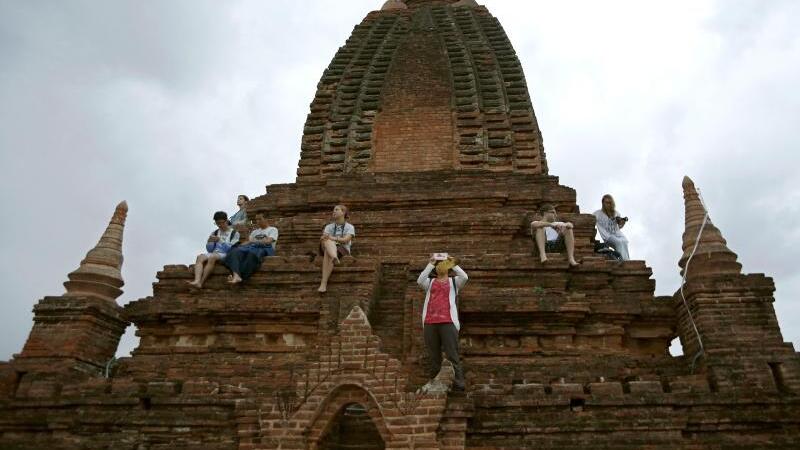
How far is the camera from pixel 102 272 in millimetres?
11383

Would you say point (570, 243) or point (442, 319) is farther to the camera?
point (570, 243)

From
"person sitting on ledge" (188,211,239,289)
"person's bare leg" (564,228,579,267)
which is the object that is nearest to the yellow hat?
"person's bare leg" (564,228,579,267)

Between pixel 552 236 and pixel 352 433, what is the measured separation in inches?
216

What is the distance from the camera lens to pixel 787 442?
7.62 meters

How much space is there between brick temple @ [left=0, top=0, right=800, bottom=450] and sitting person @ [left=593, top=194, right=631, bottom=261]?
395mm

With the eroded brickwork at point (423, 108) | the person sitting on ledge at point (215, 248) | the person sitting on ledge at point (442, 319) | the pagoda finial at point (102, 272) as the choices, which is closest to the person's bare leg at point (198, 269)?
the person sitting on ledge at point (215, 248)

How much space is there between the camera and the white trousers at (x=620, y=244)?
1210 centimetres

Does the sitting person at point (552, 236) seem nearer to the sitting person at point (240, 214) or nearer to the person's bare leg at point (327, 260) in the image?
the person's bare leg at point (327, 260)

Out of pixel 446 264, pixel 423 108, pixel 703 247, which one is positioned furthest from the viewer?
pixel 423 108

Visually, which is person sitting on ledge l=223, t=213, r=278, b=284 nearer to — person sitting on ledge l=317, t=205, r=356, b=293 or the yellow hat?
person sitting on ledge l=317, t=205, r=356, b=293

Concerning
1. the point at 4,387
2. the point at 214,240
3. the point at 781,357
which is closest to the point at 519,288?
the point at 781,357

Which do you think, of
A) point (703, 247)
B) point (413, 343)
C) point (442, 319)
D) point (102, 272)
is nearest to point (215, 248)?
point (102, 272)

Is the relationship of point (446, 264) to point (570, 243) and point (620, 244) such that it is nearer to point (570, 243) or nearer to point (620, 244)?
point (570, 243)

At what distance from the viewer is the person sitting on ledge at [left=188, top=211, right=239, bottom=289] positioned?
449 inches
